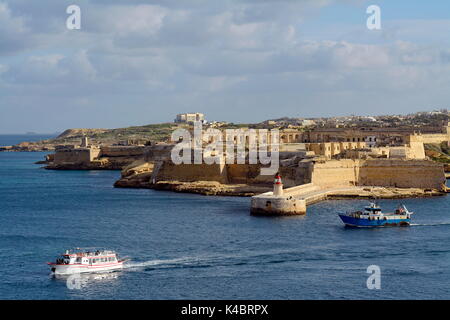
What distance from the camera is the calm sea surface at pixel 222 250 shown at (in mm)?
18594

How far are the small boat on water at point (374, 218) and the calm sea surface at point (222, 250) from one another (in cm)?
44

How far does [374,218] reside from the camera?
28422 millimetres

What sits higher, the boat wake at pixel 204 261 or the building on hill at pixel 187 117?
the building on hill at pixel 187 117

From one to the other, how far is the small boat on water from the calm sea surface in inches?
17.3

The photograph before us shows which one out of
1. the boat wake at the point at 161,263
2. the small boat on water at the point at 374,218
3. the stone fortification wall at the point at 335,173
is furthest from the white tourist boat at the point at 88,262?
the stone fortification wall at the point at 335,173

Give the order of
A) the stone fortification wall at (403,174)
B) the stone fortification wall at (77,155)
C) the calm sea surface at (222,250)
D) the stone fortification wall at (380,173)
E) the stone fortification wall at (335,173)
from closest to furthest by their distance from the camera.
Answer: the calm sea surface at (222,250), the stone fortification wall at (335,173), the stone fortification wall at (380,173), the stone fortification wall at (403,174), the stone fortification wall at (77,155)

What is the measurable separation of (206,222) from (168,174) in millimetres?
16785

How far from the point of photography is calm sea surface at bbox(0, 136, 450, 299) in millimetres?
18594

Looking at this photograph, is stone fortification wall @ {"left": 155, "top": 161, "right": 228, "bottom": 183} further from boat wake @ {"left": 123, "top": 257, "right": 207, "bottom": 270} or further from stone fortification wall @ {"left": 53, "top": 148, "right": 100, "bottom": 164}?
stone fortification wall @ {"left": 53, "top": 148, "right": 100, "bottom": 164}

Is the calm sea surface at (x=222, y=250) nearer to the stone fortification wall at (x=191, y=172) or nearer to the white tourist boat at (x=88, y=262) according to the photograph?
the white tourist boat at (x=88, y=262)

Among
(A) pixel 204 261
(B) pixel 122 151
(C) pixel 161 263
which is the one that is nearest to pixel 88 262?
(C) pixel 161 263

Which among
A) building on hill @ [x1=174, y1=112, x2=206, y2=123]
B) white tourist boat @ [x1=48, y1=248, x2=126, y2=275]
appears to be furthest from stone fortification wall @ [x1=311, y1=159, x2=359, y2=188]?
building on hill @ [x1=174, y1=112, x2=206, y2=123]

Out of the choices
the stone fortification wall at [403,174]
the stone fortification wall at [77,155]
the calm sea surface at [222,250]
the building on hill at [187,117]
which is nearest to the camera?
the calm sea surface at [222,250]

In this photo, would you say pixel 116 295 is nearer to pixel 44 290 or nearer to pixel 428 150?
pixel 44 290
